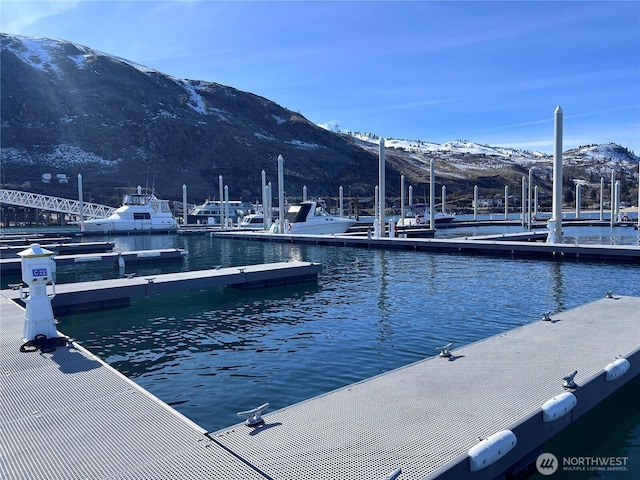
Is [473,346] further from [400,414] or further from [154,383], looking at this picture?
[154,383]

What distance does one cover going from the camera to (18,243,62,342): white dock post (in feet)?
24.7

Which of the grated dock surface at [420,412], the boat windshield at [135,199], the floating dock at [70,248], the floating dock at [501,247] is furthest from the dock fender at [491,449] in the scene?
the boat windshield at [135,199]

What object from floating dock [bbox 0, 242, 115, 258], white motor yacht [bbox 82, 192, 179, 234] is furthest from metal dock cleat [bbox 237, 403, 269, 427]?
white motor yacht [bbox 82, 192, 179, 234]

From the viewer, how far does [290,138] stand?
6053 inches

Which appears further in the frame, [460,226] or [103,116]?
[103,116]

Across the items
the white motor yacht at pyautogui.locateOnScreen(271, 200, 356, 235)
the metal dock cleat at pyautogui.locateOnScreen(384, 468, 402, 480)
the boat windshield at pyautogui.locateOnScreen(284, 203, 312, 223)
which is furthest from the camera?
the boat windshield at pyautogui.locateOnScreen(284, 203, 312, 223)

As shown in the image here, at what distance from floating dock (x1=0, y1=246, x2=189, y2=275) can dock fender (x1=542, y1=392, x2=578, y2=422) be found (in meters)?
21.1

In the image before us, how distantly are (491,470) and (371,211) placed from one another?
110685 millimetres

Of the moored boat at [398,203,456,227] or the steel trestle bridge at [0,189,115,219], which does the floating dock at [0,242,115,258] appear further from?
the steel trestle bridge at [0,189,115,219]

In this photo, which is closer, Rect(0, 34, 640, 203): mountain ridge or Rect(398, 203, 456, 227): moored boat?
Rect(398, 203, 456, 227): moored boat

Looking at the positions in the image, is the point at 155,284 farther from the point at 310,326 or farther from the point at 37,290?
the point at 37,290

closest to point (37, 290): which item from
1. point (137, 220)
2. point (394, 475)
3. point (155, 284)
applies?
point (394, 475)

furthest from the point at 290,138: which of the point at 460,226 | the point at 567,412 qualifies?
the point at 567,412

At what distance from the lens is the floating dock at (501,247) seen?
21.6 meters
